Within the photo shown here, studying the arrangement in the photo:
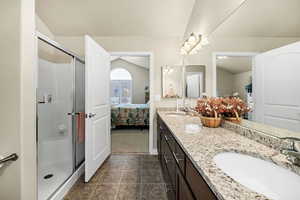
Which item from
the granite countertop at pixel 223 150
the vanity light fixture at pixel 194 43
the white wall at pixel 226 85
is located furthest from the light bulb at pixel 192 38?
the granite countertop at pixel 223 150

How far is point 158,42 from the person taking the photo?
2.80 m

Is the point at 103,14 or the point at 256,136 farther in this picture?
the point at 103,14

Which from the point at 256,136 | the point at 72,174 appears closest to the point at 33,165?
the point at 72,174

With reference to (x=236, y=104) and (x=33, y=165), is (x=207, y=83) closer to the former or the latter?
(x=236, y=104)

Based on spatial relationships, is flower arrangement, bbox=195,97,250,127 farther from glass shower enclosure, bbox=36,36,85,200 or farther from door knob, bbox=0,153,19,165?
glass shower enclosure, bbox=36,36,85,200

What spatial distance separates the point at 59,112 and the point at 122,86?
18.2 ft

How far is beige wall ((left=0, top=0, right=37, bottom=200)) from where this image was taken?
2.97 feet

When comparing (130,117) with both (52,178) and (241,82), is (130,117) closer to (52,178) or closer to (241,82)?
(52,178)

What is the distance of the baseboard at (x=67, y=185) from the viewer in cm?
157

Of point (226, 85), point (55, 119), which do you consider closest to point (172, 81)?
point (226, 85)

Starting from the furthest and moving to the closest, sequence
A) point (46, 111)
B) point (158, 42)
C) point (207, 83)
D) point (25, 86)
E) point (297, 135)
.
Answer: point (158, 42)
point (207, 83)
point (46, 111)
point (25, 86)
point (297, 135)

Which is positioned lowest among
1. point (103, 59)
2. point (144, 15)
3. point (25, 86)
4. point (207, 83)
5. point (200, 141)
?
point (200, 141)

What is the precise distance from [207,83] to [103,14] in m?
2.16

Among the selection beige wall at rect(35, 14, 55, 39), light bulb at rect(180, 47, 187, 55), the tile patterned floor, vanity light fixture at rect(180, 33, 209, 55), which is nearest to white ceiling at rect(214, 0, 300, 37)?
vanity light fixture at rect(180, 33, 209, 55)
